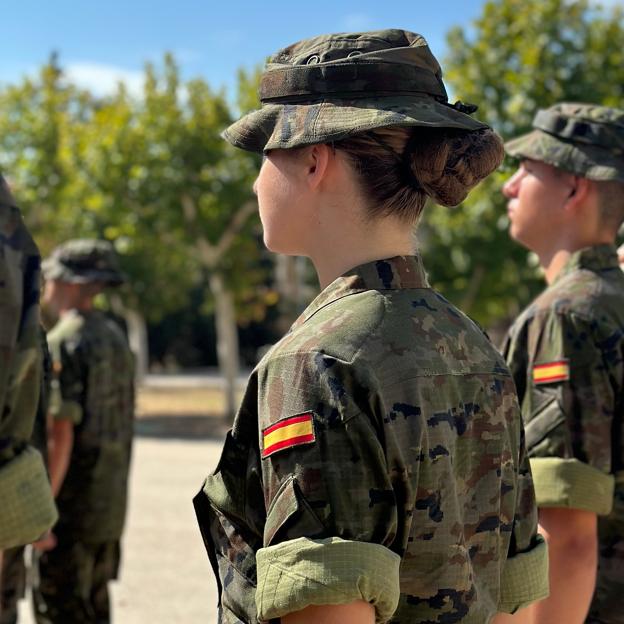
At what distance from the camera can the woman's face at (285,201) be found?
1.69 m

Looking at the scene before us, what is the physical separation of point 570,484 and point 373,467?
1.31m

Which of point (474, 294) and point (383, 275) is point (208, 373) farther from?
point (383, 275)

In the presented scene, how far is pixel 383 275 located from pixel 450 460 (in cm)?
36

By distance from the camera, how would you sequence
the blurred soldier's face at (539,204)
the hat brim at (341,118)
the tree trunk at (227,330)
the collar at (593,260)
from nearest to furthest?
the hat brim at (341,118)
the collar at (593,260)
the blurred soldier's face at (539,204)
the tree trunk at (227,330)

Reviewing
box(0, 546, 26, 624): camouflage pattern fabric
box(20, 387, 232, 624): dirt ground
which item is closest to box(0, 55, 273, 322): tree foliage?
box(20, 387, 232, 624): dirt ground

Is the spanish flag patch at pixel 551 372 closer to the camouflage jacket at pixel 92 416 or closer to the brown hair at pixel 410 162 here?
the brown hair at pixel 410 162

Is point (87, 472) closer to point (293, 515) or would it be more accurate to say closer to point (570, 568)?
point (570, 568)

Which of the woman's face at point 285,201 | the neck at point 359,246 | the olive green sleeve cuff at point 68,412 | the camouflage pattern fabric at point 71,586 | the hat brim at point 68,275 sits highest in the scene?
the woman's face at point 285,201

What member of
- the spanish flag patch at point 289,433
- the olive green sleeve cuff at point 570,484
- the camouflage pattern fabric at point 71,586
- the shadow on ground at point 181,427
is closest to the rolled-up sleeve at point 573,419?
the olive green sleeve cuff at point 570,484

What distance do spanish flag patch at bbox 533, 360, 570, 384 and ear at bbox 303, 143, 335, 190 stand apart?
1.27 meters

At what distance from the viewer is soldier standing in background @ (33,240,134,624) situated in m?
4.60

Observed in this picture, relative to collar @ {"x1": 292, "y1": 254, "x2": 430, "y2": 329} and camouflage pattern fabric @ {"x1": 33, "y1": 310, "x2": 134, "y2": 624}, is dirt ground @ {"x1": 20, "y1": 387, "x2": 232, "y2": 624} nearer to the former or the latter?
camouflage pattern fabric @ {"x1": 33, "y1": 310, "x2": 134, "y2": 624}

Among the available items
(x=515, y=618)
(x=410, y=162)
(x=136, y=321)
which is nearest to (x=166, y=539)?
(x=515, y=618)

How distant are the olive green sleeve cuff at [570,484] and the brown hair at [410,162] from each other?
119cm
